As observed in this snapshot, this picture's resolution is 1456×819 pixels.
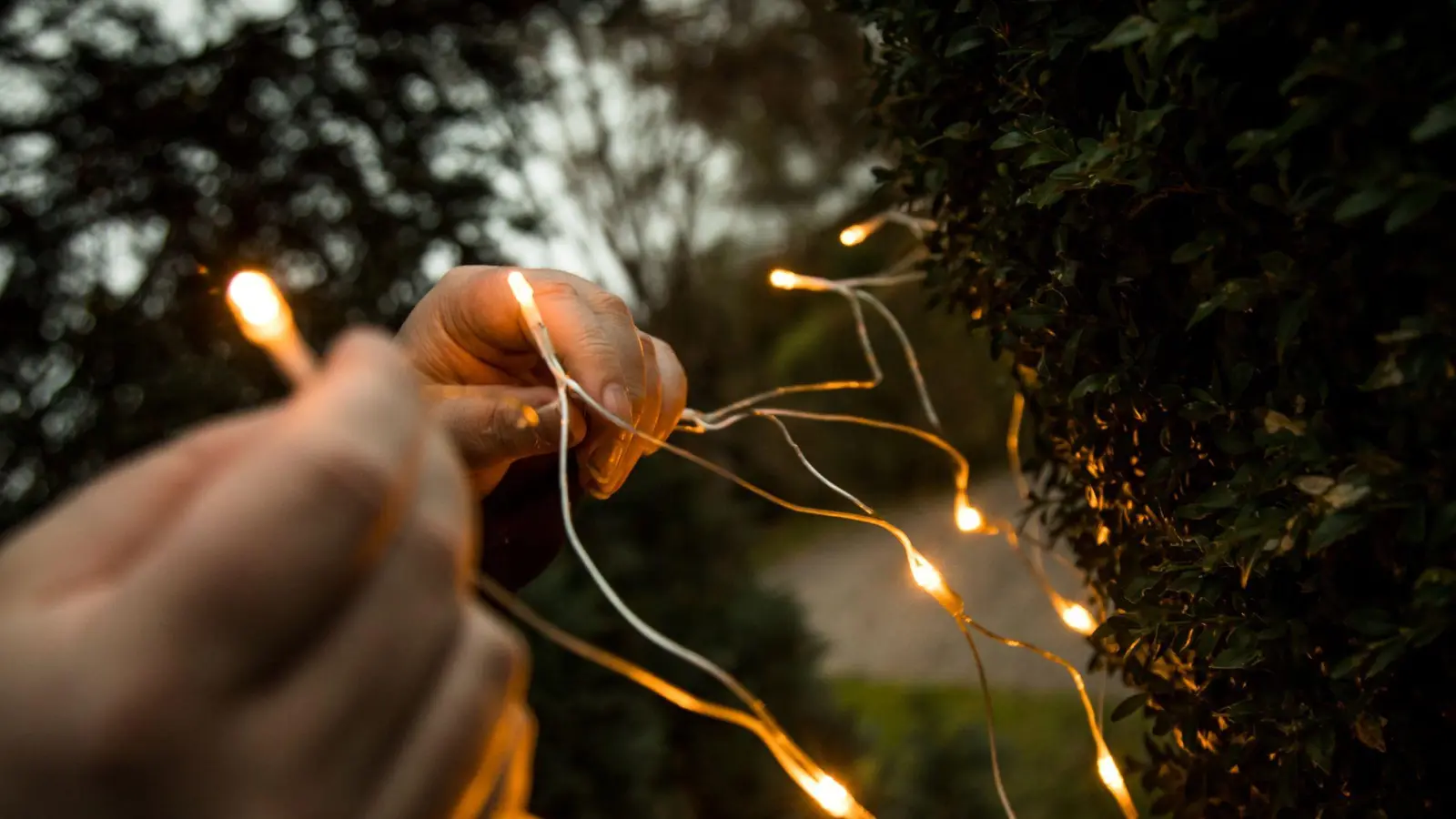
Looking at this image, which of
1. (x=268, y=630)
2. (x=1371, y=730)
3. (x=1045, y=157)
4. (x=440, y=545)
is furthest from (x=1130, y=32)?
(x=268, y=630)

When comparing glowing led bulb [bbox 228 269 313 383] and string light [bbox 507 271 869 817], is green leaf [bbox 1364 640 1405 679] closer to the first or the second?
string light [bbox 507 271 869 817]

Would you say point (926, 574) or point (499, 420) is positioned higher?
point (499, 420)

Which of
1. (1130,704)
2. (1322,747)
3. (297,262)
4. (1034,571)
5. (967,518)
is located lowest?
(297,262)

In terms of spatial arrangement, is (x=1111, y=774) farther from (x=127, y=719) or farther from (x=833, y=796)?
(x=127, y=719)

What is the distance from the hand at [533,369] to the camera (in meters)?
1.47

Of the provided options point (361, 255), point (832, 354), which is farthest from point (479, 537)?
point (832, 354)

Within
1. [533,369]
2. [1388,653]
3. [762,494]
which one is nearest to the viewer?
[1388,653]

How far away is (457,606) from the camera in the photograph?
736 millimetres

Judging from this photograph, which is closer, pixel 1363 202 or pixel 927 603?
pixel 1363 202

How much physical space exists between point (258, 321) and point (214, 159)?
401 centimetres

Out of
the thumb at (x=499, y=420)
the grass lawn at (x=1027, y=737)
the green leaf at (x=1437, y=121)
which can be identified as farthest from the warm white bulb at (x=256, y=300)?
the grass lawn at (x=1027, y=737)

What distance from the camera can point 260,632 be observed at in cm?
64

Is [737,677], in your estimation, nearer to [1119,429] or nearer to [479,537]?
[479,537]

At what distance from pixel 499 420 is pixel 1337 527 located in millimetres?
1023
